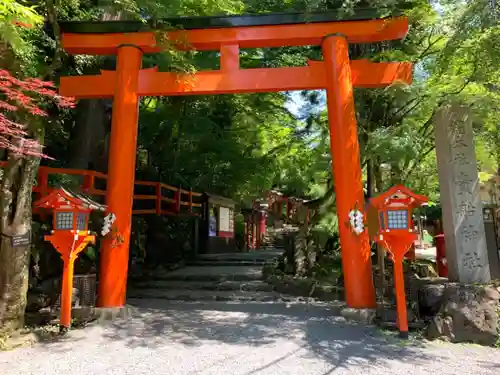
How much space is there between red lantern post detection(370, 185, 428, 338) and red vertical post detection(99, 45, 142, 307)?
4510 mm

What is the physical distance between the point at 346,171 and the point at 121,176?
4.23 metres

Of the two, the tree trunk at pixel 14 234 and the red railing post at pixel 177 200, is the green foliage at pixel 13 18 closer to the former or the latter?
the tree trunk at pixel 14 234

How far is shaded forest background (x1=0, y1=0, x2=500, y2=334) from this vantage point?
5.93m

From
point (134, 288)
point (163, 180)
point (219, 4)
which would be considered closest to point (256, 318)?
point (134, 288)

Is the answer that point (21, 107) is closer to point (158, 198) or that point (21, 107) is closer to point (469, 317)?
point (158, 198)

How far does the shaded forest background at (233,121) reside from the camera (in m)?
5.93

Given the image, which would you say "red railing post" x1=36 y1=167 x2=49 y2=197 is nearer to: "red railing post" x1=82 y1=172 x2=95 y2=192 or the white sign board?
"red railing post" x1=82 y1=172 x2=95 y2=192

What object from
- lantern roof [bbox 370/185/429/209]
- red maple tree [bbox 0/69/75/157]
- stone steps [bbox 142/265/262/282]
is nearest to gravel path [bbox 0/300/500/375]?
lantern roof [bbox 370/185/429/209]

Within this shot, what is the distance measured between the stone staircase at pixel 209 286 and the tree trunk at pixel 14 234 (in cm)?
353

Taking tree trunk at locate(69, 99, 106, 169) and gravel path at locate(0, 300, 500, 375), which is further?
tree trunk at locate(69, 99, 106, 169)

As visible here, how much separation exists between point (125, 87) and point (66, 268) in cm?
362

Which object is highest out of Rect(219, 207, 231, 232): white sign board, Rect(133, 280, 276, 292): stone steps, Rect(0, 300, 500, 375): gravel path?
Rect(219, 207, 231, 232): white sign board

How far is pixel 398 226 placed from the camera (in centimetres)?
581

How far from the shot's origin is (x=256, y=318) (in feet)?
22.5
